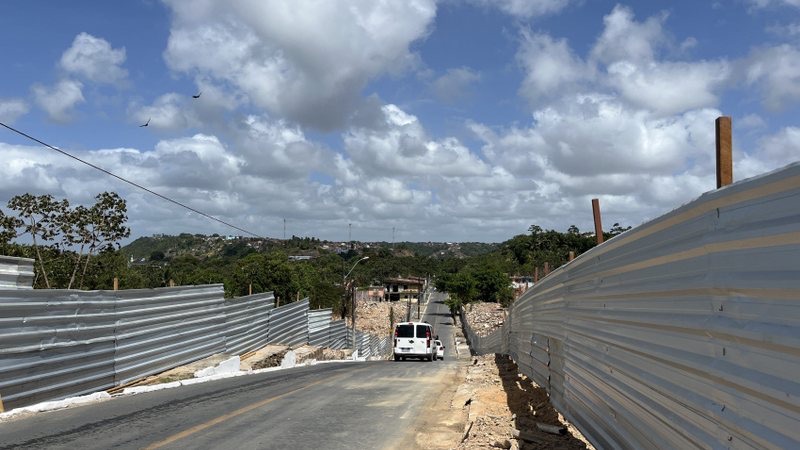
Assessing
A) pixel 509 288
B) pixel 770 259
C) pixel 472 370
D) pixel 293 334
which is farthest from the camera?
pixel 509 288

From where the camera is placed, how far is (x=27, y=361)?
11664mm

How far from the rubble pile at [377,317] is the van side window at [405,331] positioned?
57067 millimetres

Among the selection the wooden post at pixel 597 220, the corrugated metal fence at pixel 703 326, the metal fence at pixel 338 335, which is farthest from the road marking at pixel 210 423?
the metal fence at pixel 338 335

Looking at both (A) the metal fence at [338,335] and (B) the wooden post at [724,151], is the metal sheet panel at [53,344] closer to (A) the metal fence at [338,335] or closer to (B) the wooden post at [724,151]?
(B) the wooden post at [724,151]

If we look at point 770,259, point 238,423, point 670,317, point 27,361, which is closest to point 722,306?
point 770,259

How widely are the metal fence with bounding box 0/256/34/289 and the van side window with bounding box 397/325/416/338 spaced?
2491cm

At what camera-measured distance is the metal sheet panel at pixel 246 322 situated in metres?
24.5

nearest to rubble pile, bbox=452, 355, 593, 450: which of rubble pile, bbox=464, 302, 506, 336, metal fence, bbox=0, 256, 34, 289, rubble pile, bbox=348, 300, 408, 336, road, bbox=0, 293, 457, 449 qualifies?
road, bbox=0, 293, 457, 449

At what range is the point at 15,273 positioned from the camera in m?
12.3

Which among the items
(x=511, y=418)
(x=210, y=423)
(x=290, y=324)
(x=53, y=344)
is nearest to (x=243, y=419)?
(x=210, y=423)

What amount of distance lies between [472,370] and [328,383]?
6442mm

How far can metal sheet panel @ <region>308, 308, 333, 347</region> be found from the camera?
4209cm

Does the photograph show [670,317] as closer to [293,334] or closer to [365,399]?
[365,399]

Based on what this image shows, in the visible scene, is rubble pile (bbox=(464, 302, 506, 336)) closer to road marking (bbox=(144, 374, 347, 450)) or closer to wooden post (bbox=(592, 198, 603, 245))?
road marking (bbox=(144, 374, 347, 450))
